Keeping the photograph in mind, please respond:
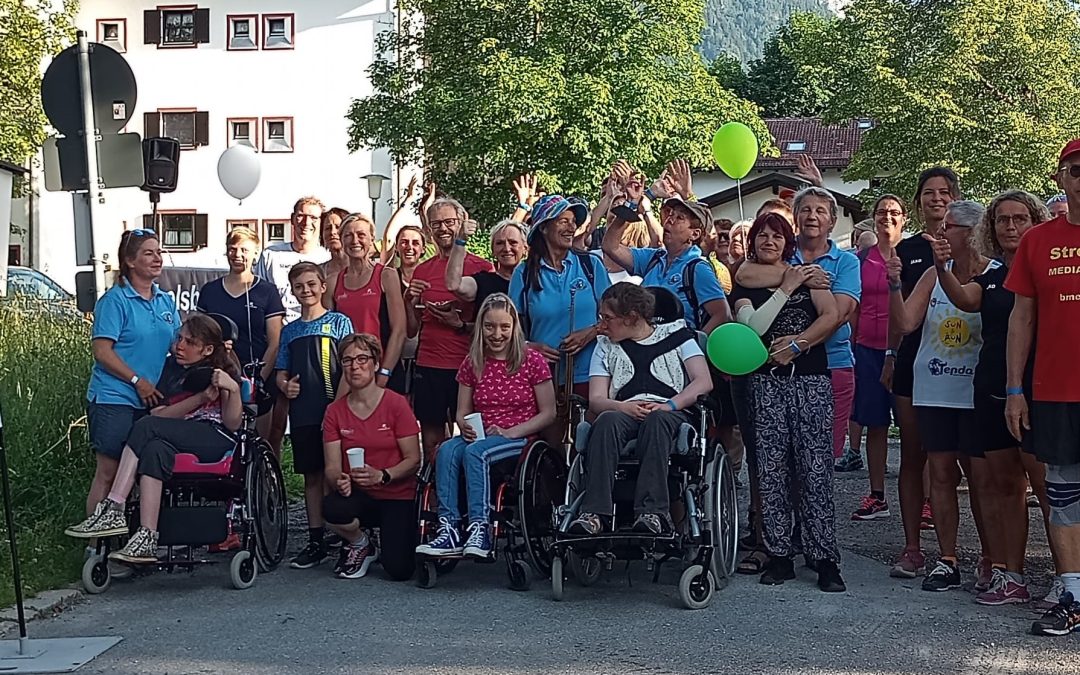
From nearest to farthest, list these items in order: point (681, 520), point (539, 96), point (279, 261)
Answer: point (681, 520)
point (279, 261)
point (539, 96)

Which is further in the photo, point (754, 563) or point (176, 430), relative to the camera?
point (754, 563)

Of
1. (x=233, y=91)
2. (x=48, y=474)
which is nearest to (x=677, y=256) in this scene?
(x=48, y=474)

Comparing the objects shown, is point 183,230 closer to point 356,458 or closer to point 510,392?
point 356,458

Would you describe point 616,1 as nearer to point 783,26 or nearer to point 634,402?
point 634,402

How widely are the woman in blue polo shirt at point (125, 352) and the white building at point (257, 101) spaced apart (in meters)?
32.1

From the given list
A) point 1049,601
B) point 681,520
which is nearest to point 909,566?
point 1049,601

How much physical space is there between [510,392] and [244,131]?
1348 inches

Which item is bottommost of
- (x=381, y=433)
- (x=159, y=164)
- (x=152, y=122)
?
(x=381, y=433)

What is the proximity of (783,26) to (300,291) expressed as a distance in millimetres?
67817

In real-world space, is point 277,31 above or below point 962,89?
above

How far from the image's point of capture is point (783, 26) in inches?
2859

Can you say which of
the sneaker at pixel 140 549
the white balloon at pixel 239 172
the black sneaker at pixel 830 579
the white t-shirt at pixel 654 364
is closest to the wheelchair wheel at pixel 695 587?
the black sneaker at pixel 830 579

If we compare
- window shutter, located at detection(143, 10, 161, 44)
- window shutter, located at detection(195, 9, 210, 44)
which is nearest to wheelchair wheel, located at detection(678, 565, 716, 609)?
window shutter, located at detection(195, 9, 210, 44)

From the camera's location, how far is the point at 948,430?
7.09 m
